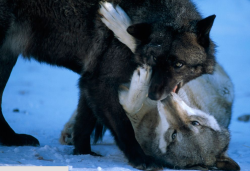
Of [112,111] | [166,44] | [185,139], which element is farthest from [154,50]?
[185,139]

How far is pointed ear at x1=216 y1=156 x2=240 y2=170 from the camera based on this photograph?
11.0 feet

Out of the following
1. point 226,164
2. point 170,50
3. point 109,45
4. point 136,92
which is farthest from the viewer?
point 109,45

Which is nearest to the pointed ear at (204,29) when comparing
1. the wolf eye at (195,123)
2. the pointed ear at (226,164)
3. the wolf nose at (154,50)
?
the wolf nose at (154,50)

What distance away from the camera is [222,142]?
3.53m

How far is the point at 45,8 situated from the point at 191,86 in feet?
6.76

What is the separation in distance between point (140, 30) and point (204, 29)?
64 centimetres

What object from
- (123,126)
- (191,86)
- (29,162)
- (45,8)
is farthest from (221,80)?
(29,162)

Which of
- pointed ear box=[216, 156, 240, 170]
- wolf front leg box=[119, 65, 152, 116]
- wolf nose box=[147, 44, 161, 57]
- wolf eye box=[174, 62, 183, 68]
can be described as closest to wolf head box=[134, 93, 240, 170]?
pointed ear box=[216, 156, 240, 170]

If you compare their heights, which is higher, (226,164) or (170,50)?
(170,50)

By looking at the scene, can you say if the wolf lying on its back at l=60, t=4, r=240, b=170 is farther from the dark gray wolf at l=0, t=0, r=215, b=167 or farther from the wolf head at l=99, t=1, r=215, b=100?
the dark gray wolf at l=0, t=0, r=215, b=167

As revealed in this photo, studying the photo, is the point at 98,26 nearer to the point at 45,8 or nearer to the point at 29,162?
the point at 45,8

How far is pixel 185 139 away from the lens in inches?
136

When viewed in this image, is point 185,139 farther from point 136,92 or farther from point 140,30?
point 140,30

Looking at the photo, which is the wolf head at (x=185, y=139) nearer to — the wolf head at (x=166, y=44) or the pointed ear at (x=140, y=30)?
the wolf head at (x=166, y=44)
